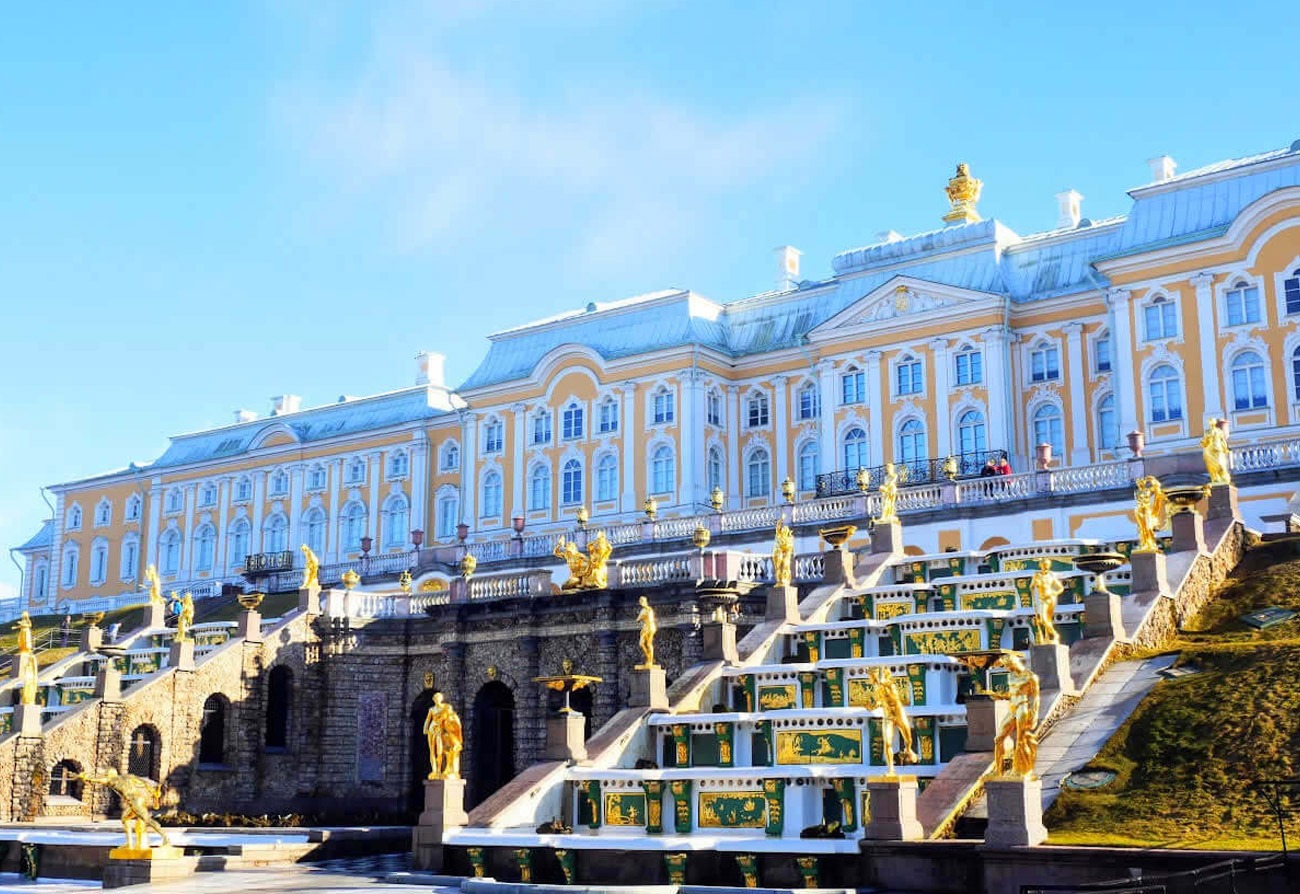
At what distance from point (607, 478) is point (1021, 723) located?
142ft

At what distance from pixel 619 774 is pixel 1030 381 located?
104 ft

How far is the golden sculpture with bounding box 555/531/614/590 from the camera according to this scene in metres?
36.2

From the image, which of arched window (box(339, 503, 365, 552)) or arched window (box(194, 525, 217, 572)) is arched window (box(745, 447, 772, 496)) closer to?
arched window (box(339, 503, 365, 552))

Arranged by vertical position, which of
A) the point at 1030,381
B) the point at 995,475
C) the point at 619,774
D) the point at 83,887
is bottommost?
the point at 83,887

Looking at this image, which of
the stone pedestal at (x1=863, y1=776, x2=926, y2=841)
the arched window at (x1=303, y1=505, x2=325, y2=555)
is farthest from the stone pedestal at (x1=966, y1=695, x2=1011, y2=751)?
the arched window at (x1=303, y1=505, x2=325, y2=555)

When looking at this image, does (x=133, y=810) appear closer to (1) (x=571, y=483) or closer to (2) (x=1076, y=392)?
(2) (x=1076, y=392)

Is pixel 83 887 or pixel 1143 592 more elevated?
pixel 1143 592

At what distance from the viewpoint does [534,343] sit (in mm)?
65375

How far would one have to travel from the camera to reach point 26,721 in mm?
35750

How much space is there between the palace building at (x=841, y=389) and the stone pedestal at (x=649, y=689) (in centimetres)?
1655

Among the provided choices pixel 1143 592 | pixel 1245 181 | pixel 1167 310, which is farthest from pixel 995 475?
pixel 1143 592

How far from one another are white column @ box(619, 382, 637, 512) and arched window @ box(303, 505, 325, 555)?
67.4 ft

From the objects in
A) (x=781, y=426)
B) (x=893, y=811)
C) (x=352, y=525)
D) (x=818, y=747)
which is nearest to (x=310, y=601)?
(x=818, y=747)

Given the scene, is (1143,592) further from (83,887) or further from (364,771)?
(364,771)
